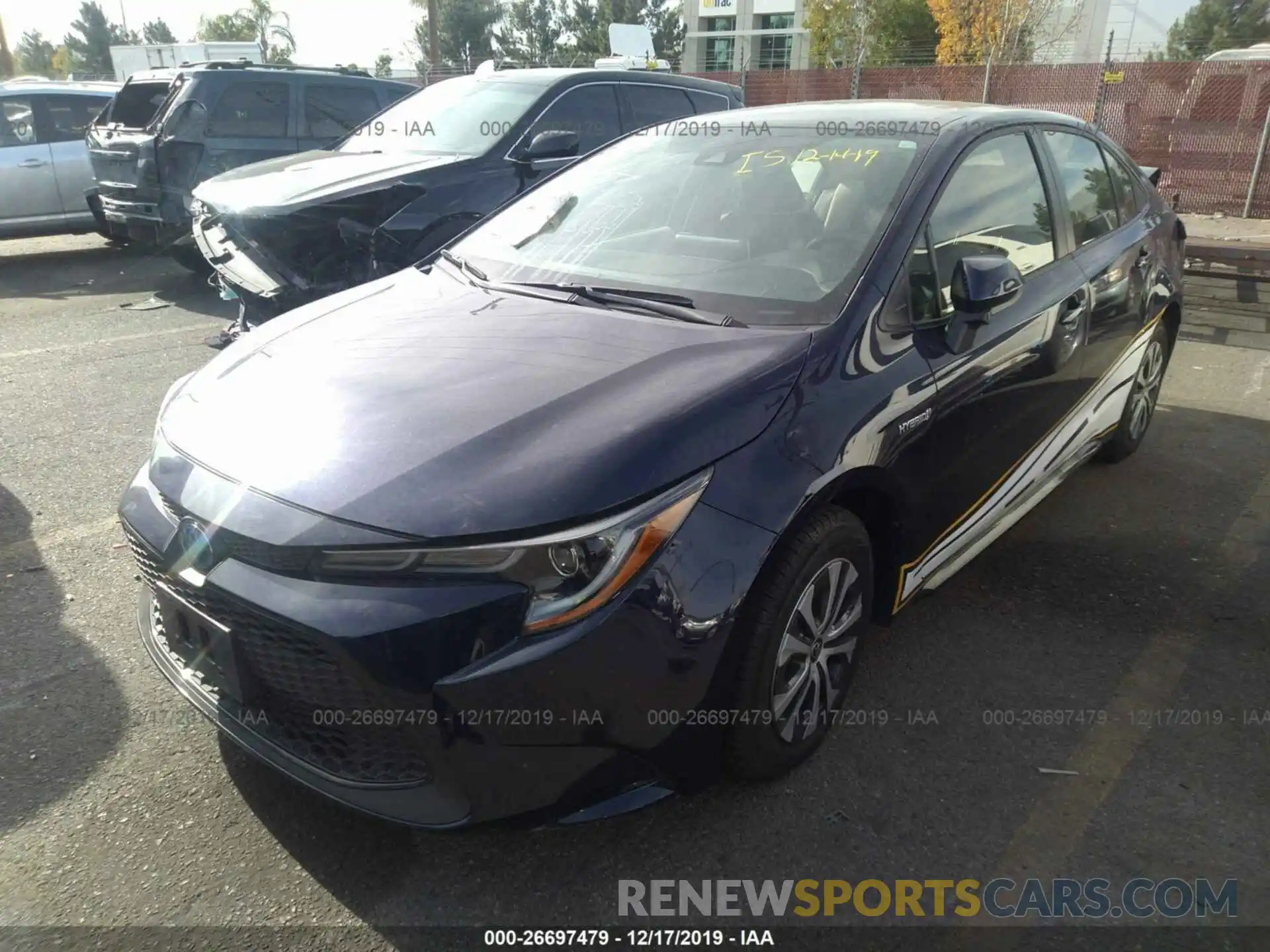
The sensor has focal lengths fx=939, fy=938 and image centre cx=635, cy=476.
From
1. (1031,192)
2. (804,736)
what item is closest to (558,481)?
(804,736)

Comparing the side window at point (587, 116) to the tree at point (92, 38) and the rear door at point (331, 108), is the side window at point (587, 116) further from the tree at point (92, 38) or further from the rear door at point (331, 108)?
the tree at point (92, 38)

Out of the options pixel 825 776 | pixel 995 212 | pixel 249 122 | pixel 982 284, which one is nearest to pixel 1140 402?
pixel 995 212

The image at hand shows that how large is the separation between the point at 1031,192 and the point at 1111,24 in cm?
4555

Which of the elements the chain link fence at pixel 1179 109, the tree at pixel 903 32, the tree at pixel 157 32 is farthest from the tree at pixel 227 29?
the chain link fence at pixel 1179 109

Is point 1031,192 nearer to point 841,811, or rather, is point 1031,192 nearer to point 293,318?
point 841,811

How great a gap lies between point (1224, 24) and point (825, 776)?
165 feet

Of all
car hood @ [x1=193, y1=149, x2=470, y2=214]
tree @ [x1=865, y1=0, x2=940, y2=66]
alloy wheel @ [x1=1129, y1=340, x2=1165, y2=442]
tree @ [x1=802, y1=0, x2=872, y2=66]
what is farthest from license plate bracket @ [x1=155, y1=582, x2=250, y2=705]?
tree @ [x1=865, y1=0, x2=940, y2=66]

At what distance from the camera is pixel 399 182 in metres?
5.71

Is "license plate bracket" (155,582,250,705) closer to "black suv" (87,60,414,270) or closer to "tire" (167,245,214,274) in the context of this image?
"black suv" (87,60,414,270)

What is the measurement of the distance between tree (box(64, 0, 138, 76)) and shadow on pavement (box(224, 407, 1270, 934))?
287 ft

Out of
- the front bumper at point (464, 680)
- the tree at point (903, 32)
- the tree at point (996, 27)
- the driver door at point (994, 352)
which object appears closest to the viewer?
the front bumper at point (464, 680)

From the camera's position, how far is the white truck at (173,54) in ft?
87.9

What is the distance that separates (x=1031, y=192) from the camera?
3.37 meters

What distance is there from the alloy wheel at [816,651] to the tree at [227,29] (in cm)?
8312
